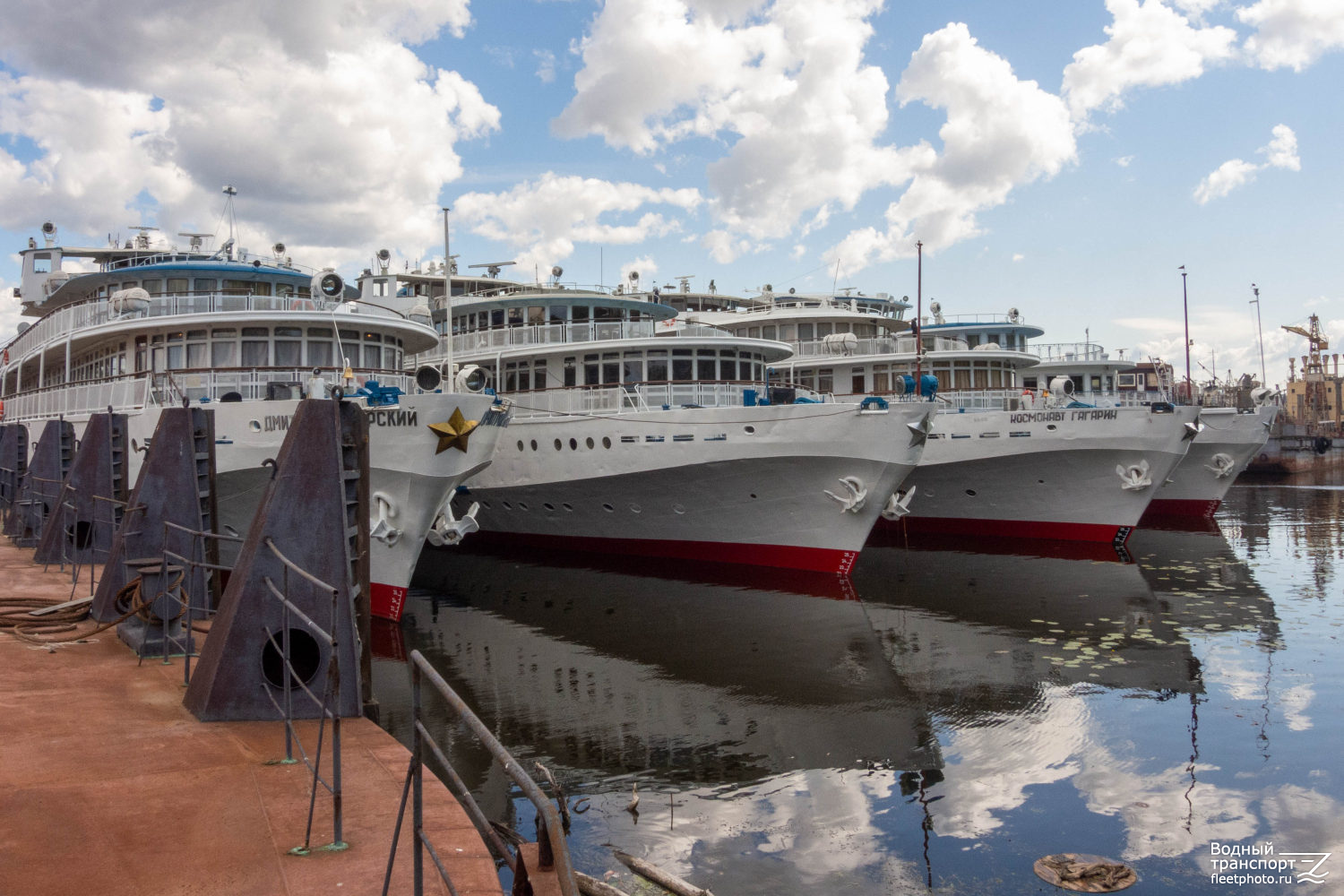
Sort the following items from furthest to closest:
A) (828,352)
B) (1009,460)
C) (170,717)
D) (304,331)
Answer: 1. (828,352)
2. (1009,460)
3. (304,331)
4. (170,717)

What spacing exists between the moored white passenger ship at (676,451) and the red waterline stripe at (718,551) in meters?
0.03

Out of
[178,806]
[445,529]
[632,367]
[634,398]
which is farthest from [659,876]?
[632,367]

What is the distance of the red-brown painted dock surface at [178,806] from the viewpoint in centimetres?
471

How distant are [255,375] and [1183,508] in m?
32.5

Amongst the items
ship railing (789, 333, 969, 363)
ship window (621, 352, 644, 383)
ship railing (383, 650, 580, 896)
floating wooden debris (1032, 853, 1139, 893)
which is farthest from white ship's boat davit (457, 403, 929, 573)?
ship railing (383, 650, 580, 896)

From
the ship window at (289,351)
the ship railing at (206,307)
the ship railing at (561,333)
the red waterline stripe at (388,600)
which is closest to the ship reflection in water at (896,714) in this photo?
the red waterline stripe at (388,600)

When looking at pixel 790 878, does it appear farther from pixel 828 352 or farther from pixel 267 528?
pixel 828 352

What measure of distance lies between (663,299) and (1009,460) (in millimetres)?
24973

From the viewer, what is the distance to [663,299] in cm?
4762

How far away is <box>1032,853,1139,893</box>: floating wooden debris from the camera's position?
7.25 m

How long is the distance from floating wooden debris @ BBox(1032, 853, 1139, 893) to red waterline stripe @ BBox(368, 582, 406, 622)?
11564mm

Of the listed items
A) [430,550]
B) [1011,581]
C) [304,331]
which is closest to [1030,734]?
[1011,581]

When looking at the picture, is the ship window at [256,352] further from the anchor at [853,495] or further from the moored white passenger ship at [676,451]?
the anchor at [853,495]

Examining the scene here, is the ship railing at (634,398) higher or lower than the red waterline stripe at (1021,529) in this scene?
higher
